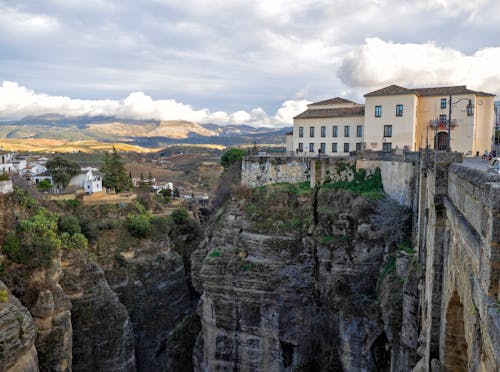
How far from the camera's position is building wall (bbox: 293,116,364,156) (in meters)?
29.3

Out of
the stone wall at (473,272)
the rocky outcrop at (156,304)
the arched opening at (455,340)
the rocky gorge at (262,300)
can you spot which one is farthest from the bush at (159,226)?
the arched opening at (455,340)

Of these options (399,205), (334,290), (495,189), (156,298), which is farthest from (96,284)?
(495,189)

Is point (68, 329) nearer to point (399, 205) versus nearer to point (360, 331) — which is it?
point (360, 331)

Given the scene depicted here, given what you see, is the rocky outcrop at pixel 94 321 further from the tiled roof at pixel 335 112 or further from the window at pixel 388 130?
the window at pixel 388 130

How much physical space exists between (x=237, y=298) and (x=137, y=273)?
1056 centimetres

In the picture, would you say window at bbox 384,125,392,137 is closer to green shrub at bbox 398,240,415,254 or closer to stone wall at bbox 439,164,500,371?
green shrub at bbox 398,240,415,254

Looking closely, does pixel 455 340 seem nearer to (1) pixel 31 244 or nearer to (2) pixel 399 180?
(2) pixel 399 180

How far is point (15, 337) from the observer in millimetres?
16094

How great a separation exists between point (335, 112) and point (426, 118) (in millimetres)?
6272

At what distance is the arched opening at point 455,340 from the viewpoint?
802 centimetres

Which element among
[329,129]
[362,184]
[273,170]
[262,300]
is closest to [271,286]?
[262,300]

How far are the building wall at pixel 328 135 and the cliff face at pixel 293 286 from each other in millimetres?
7284

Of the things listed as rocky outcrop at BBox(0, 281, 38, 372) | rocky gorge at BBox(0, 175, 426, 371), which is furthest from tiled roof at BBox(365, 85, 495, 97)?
rocky outcrop at BBox(0, 281, 38, 372)

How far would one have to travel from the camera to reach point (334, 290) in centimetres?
1978
